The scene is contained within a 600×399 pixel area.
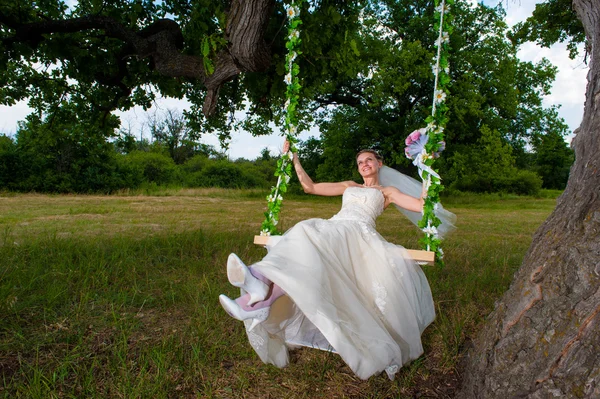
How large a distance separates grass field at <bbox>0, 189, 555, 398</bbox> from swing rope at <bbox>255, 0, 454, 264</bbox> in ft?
2.51

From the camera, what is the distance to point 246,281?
2.35m

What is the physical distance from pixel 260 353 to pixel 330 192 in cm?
165

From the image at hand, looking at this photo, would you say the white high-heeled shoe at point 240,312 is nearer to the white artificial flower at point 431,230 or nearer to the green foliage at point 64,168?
the white artificial flower at point 431,230

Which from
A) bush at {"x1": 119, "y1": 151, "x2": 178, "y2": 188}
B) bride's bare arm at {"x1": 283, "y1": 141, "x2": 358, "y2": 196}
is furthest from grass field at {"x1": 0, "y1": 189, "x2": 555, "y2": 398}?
bush at {"x1": 119, "y1": 151, "x2": 178, "y2": 188}

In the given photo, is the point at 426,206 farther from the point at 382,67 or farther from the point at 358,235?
the point at 382,67

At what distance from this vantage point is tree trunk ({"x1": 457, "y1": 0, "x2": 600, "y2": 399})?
1.79 metres

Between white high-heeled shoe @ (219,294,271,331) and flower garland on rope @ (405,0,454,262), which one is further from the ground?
flower garland on rope @ (405,0,454,262)

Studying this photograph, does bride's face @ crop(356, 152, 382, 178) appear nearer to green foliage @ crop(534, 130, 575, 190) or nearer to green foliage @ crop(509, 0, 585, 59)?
green foliage @ crop(509, 0, 585, 59)

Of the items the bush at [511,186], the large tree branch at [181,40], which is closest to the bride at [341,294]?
the large tree branch at [181,40]

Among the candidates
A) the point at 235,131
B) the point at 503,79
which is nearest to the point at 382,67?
the point at 503,79

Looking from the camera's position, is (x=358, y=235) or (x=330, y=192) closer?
(x=358, y=235)

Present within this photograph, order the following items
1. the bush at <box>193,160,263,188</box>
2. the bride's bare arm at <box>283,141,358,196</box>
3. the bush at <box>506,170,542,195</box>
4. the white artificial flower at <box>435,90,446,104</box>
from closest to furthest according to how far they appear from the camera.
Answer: the white artificial flower at <box>435,90,446,104</box>, the bride's bare arm at <box>283,141,358,196</box>, the bush at <box>193,160,263,188</box>, the bush at <box>506,170,542,195</box>

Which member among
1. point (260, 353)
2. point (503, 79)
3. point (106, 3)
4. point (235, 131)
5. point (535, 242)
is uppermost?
point (503, 79)

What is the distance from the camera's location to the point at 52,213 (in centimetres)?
1020
